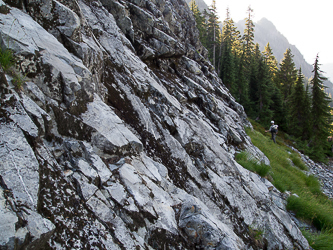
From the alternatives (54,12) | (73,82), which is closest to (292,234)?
(73,82)

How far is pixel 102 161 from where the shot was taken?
4062 mm

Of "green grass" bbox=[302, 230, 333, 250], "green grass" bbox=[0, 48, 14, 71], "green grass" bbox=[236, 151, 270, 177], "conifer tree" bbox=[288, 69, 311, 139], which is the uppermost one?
"conifer tree" bbox=[288, 69, 311, 139]

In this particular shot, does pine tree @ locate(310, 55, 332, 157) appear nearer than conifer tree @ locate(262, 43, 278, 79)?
Yes

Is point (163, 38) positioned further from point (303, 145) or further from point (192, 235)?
point (303, 145)

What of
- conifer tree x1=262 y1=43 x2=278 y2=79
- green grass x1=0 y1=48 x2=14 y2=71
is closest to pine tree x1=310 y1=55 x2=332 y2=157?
conifer tree x1=262 y1=43 x2=278 y2=79

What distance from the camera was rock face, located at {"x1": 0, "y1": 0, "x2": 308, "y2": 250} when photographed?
272cm

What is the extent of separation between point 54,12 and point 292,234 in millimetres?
11036

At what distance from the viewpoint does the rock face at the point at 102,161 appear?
8.93ft

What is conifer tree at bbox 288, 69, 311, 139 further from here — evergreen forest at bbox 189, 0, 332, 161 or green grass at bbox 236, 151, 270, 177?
green grass at bbox 236, 151, 270, 177

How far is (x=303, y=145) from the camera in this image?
25.0 m

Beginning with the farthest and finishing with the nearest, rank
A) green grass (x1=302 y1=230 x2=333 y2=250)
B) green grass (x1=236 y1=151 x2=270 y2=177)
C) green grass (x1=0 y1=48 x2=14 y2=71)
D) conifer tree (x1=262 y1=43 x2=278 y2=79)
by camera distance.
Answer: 1. conifer tree (x1=262 y1=43 x2=278 y2=79)
2. green grass (x1=236 y1=151 x2=270 y2=177)
3. green grass (x1=302 y1=230 x2=333 y2=250)
4. green grass (x1=0 y1=48 x2=14 y2=71)

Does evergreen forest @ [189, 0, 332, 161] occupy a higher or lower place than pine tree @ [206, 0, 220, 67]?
lower

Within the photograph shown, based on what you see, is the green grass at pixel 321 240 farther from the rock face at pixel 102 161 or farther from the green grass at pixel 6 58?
the green grass at pixel 6 58

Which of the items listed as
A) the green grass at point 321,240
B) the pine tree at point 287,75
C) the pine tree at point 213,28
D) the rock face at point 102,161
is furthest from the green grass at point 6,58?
the pine tree at point 287,75
